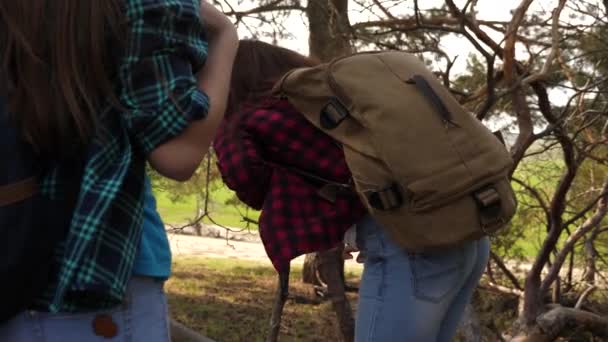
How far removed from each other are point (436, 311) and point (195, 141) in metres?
0.95

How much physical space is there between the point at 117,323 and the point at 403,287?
87 centimetres

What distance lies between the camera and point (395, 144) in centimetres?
196

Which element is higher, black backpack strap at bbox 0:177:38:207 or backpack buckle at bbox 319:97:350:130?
backpack buckle at bbox 319:97:350:130

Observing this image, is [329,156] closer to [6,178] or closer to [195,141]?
[195,141]

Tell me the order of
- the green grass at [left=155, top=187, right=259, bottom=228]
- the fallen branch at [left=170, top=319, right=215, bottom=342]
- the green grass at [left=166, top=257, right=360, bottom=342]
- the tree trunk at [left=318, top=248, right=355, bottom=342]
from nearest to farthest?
1. the tree trunk at [left=318, top=248, right=355, bottom=342]
2. the fallen branch at [left=170, top=319, right=215, bottom=342]
3. the green grass at [left=155, top=187, right=259, bottom=228]
4. the green grass at [left=166, top=257, right=360, bottom=342]

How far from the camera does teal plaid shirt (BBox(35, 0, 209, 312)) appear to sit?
1328 mm

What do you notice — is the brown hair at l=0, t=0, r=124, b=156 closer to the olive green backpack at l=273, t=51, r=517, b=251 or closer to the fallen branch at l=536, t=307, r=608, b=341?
the olive green backpack at l=273, t=51, r=517, b=251

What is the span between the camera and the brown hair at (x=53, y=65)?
51.6 inches

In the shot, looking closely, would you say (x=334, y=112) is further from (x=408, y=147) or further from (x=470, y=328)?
(x=470, y=328)

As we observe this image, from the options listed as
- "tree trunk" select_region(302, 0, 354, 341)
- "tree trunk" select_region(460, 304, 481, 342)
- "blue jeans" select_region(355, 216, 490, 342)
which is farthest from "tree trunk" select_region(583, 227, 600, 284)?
"blue jeans" select_region(355, 216, 490, 342)

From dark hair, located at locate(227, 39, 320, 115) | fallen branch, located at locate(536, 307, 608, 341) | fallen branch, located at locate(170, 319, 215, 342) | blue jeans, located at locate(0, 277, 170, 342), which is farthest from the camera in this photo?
fallen branch, located at locate(536, 307, 608, 341)

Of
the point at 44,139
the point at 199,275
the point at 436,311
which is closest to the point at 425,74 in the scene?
the point at 436,311

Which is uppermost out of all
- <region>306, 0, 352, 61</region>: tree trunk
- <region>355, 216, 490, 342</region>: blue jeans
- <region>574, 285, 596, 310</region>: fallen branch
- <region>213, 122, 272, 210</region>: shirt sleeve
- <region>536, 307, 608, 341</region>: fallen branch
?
<region>306, 0, 352, 61</region>: tree trunk

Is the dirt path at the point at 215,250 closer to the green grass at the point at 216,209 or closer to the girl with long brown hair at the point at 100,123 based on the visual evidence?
the green grass at the point at 216,209
